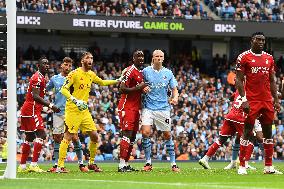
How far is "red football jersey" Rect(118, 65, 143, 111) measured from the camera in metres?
19.1

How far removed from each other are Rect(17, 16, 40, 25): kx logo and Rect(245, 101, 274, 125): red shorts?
915 inches

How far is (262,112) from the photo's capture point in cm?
1709

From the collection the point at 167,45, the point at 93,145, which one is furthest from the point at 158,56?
the point at 167,45

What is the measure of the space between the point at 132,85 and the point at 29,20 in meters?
20.8

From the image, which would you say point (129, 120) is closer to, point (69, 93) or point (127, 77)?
point (127, 77)

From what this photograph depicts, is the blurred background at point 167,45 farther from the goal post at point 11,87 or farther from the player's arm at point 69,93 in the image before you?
the goal post at point 11,87

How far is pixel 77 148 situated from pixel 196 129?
55.4ft

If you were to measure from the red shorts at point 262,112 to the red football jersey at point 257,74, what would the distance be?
101 millimetres

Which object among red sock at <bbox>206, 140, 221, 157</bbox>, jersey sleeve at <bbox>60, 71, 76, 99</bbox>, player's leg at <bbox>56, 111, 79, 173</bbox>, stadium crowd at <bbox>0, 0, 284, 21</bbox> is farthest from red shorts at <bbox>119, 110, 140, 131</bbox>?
stadium crowd at <bbox>0, 0, 284, 21</bbox>

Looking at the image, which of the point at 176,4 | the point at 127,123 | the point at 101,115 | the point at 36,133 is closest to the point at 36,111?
the point at 36,133

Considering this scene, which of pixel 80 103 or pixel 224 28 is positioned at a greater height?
pixel 224 28

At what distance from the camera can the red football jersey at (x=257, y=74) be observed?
16969mm

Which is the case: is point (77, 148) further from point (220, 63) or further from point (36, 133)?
point (220, 63)

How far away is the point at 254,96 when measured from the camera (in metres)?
17.0
